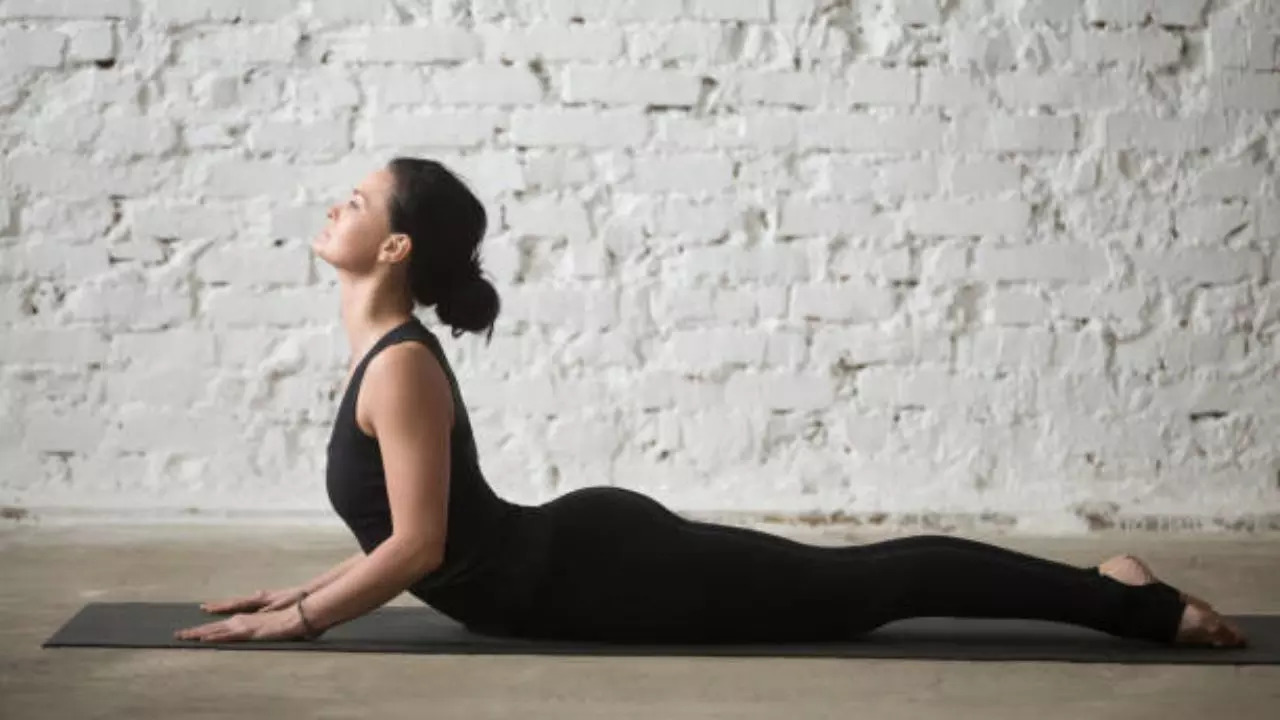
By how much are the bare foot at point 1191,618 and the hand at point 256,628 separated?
46.5 inches

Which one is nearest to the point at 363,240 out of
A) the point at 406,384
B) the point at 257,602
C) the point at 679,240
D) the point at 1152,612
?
the point at 406,384

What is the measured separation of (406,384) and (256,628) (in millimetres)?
450

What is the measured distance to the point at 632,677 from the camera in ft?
7.79

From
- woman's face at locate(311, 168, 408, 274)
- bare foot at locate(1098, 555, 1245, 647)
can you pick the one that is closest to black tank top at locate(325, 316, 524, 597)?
woman's face at locate(311, 168, 408, 274)

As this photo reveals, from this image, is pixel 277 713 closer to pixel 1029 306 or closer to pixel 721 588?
pixel 721 588

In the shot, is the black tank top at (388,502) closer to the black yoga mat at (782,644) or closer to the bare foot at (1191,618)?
the black yoga mat at (782,644)

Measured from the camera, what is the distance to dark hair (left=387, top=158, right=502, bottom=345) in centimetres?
248

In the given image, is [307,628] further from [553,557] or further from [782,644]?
[782,644]

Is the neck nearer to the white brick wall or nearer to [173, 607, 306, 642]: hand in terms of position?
[173, 607, 306, 642]: hand

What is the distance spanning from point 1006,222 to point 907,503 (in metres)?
0.70

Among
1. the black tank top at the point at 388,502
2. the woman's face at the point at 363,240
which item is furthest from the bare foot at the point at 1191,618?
the woman's face at the point at 363,240

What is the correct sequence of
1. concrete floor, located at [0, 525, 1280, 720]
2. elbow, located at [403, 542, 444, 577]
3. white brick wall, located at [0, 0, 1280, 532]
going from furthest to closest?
1. white brick wall, located at [0, 0, 1280, 532]
2. elbow, located at [403, 542, 444, 577]
3. concrete floor, located at [0, 525, 1280, 720]

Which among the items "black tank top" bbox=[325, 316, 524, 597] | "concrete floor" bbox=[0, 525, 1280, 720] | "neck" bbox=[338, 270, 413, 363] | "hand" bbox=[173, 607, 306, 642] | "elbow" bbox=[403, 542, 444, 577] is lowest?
"concrete floor" bbox=[0, 525, 1280, 720]

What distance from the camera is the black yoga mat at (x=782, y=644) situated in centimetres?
248
